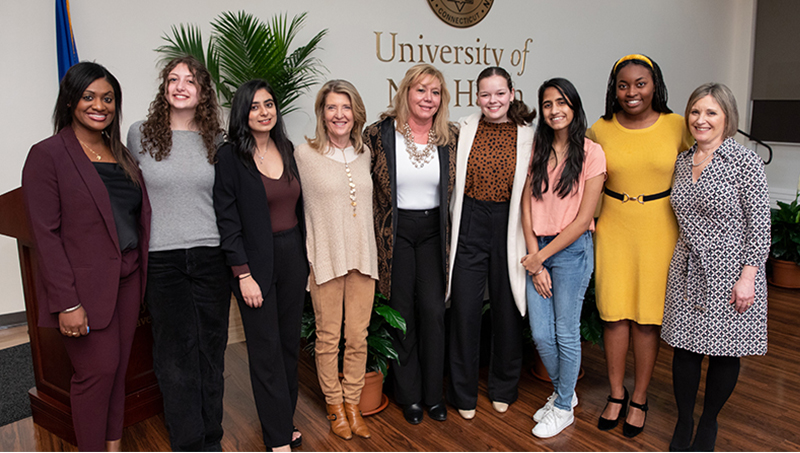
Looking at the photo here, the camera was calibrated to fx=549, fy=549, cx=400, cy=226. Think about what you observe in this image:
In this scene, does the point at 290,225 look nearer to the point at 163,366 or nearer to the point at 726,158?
the point at 163,366

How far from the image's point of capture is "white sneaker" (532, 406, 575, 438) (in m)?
2.52

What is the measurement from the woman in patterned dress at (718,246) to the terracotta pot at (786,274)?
10.6ft

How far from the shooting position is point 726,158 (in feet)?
6.87

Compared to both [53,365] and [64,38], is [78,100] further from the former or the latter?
[64,38]

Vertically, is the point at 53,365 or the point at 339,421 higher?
the point at 53,365

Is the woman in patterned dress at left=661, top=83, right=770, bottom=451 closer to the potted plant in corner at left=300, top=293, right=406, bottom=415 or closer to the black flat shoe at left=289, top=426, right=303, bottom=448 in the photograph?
the potted plant in corner at left=300, top=293, right=406, bottom=415

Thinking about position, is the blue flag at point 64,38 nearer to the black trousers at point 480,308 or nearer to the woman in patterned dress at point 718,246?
the black trousers at point 480,308

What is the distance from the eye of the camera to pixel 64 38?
10.5 ft

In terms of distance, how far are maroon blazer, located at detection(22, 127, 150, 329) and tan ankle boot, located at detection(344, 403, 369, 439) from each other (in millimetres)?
1145

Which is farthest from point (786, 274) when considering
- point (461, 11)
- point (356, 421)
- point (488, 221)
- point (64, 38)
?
point (64, 38)

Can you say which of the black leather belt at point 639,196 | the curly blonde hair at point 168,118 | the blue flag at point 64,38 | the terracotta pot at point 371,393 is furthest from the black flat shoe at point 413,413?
the blue flag at point 64,38

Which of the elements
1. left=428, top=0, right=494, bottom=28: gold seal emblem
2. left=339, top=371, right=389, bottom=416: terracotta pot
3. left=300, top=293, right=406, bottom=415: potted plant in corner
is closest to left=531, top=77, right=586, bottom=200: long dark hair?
left=300, top=293, right=406, bottom=415: potted plant in corner

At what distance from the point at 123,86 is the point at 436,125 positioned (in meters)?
2.15

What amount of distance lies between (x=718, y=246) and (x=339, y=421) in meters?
1.77
